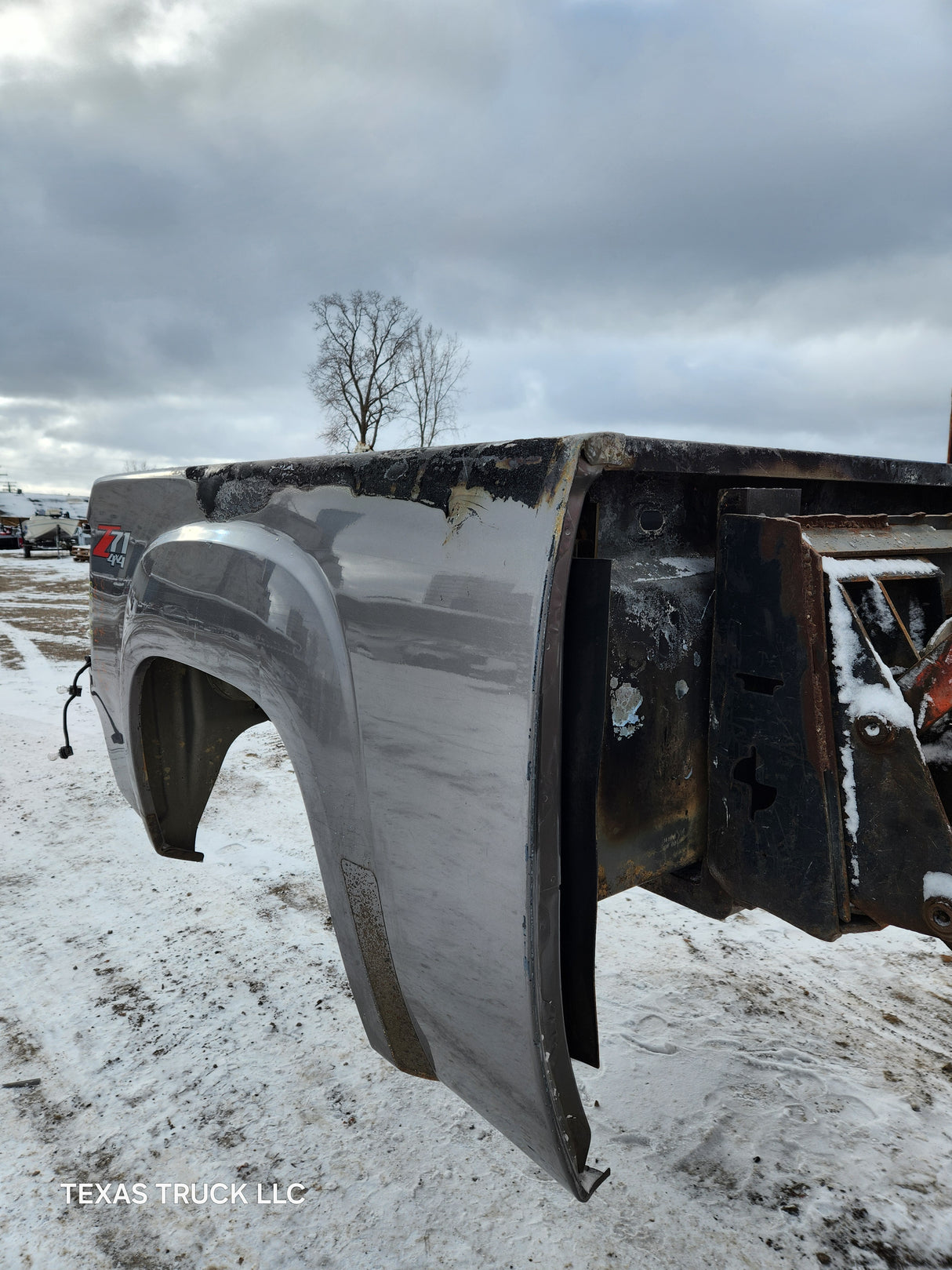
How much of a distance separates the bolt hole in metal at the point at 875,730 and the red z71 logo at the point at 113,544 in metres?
1.95

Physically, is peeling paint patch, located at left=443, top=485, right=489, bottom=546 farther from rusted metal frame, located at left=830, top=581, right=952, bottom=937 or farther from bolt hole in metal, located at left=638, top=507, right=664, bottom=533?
rusted metal frame, located at left=830, top=581, right=952, bottom=937

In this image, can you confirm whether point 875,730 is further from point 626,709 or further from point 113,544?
point 113,544

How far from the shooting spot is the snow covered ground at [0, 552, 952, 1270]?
1616 mm

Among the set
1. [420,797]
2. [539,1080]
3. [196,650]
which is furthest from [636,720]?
[196,650]

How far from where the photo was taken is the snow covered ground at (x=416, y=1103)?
1.62 meters

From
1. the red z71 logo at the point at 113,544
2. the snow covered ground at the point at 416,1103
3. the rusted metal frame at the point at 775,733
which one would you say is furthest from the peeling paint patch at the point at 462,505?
the snow covered ground at the point at 416,1103

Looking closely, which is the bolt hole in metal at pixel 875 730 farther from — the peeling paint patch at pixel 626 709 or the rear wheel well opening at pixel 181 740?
the rear wheel well opening at pixel 181 740

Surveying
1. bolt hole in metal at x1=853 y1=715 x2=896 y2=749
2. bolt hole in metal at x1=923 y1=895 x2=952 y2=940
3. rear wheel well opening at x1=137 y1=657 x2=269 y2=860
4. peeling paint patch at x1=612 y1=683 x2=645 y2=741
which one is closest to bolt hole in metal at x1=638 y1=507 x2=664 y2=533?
peeling paint patch at x1=612 y1=683 x2=645 y2=741

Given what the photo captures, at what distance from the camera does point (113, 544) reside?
230 cm

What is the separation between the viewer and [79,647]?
29.2 feet

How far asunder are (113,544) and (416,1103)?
181cm

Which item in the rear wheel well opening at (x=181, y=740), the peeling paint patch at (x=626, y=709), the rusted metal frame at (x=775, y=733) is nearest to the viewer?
the rusted metal frame at (x=775, y=733)

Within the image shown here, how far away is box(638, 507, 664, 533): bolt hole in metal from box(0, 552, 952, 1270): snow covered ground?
4.94ft

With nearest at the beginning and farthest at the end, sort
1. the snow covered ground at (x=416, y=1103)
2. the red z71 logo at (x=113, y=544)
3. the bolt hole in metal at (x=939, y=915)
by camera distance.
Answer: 1. the bolt hole in metal at (x=939, y=915)
2. the snow covered ground at (x=416, y=1103)
3. the red z71 logo at (x=113, y=544)
